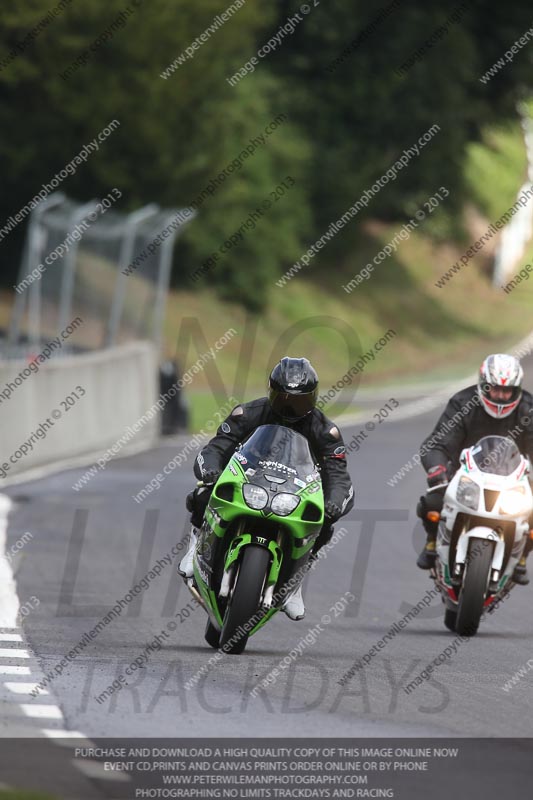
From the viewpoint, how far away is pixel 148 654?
29.1 ft

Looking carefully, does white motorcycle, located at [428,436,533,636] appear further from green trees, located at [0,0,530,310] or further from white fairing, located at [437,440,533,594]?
green trees, located at [0,0,530,310]

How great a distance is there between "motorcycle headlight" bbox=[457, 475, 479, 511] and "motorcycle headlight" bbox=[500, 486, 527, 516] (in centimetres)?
15

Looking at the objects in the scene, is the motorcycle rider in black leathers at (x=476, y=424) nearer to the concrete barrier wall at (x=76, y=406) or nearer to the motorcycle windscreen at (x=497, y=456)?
the motorcycle windscreen at (x=497, y=456)

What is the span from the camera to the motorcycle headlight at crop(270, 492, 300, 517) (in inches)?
350

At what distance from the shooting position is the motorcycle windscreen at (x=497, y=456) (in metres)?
10.4

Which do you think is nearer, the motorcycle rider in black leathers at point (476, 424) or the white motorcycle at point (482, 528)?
the white motorcycle at point (482, 528)

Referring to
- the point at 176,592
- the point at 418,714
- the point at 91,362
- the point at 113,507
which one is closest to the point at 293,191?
the point at 91,362

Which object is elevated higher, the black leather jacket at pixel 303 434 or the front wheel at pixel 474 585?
the black leather jacket at pixel 303 434

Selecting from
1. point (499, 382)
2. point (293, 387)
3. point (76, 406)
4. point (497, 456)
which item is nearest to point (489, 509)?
point (497, 456)

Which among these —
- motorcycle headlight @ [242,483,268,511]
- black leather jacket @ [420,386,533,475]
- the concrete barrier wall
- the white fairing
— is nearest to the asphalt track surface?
the white fairing

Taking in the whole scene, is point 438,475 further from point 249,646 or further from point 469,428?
point 249,646

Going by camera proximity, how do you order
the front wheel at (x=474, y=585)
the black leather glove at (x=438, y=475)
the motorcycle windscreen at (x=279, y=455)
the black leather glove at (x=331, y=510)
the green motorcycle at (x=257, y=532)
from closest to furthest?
the green motorcycle at (x=257, y=532) < the motorcycle windscreen at (x=279, y=455) < the black leather glove at (x=331, y=510) < the front wheel at (x=474, y=585) < the black leather glove at (x=438, y=475)

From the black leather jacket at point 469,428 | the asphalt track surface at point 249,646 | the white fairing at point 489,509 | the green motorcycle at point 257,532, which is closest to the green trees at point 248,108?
the asphalt track surface at point 249,646

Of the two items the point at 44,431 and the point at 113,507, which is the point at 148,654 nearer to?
the point at 113,507
